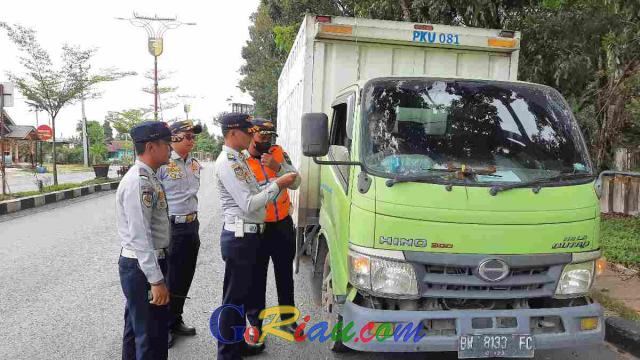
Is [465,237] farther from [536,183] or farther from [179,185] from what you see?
[179,185]

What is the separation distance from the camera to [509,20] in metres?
9.28

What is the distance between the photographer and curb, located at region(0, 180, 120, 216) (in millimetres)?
10852

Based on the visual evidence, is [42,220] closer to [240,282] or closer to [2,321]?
[2,321]

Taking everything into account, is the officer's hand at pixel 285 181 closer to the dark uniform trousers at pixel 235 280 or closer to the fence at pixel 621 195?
the dark uniform trousers at pixel 235 280

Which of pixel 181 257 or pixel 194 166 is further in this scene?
pixel 194 166

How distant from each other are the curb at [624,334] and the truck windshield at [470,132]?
1.69 metres

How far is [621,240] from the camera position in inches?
268

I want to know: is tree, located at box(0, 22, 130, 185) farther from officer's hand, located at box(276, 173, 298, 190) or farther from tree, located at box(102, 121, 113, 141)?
tree, located at box(102, 121, 113, 141)

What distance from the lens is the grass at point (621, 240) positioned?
591 centimetres

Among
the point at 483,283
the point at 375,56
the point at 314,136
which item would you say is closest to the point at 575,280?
the point at 483,283

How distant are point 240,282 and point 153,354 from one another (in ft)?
2.39

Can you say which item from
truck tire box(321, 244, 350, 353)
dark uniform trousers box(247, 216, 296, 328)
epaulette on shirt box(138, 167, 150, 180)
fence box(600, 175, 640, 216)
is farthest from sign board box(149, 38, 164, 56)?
epaulette on shirt box(138, 167, 150, 180)

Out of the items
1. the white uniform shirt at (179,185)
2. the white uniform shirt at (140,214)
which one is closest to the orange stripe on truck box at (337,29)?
the white uniform shirt at (179,185)

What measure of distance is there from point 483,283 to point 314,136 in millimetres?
1303
